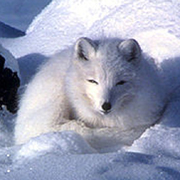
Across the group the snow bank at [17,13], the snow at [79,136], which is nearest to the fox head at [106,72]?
the snow at [79,136]

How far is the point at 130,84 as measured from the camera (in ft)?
10.9

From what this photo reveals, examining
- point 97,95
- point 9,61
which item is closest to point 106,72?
point 97,95

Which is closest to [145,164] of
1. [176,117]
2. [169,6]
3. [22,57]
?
[176,117]

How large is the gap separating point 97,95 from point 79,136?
334mm

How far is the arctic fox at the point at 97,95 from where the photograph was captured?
3.23 m

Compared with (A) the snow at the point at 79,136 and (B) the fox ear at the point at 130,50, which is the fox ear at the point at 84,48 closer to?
(B) the fox ear at the point at 130,50

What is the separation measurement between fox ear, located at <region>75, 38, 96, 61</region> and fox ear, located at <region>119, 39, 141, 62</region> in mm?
213

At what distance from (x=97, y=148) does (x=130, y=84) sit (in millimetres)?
529

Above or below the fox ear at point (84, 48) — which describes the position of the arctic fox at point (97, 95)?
below

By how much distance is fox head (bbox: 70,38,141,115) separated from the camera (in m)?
3.16

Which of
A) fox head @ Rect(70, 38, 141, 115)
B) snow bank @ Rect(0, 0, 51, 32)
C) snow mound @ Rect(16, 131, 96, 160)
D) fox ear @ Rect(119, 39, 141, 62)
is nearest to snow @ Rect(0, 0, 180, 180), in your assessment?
snow mound @ Rect(16, 131, 96, 160)

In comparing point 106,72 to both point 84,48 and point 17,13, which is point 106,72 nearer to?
point 84,48

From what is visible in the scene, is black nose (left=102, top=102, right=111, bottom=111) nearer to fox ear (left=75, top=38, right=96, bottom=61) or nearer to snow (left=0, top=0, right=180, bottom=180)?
snow (left=0, top=0, right=180, bottom=180)

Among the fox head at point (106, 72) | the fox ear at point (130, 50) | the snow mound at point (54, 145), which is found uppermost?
the fox ear at point (130, 50)
